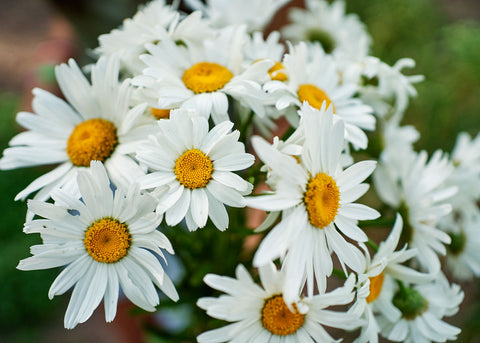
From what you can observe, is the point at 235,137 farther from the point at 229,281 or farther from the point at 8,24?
the point at 8,24

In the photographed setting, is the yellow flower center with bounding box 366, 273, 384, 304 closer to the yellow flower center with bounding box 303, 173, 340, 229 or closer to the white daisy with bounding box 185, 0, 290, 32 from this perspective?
the yellow flower center with bounding box 303, 173, 340, 229

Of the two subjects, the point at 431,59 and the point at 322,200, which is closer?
the point at 322,200

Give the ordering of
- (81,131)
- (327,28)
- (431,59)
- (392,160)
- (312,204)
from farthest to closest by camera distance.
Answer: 1. (431,59)
2. (327,28)
3. (392,160)
4. (81,131)
5. (312,204)

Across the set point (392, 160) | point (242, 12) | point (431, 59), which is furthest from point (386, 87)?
point (431, 59)

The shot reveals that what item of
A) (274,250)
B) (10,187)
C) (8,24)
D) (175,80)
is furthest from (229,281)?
(8,24)

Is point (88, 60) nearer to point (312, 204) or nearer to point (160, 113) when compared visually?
point (160, 113)

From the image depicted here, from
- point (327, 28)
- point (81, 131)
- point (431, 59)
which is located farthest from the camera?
point (431, 59)
